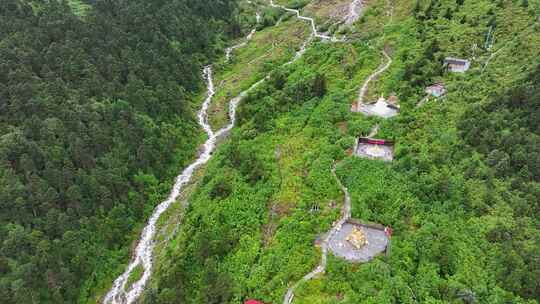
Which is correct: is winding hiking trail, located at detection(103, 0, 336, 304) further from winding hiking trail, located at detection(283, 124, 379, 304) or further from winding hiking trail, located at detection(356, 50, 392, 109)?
winding hiking trail, located at detection(356, 50, 392, 109)

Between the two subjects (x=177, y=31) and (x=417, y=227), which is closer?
(x=417, y=227)

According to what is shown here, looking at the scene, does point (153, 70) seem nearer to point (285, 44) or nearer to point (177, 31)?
point (177, 31)

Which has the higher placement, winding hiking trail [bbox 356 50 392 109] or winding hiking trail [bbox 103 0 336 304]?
winding hiking trail [bbox 356 50 392 109]

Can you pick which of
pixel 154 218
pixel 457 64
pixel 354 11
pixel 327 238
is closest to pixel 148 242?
pixel 154 218

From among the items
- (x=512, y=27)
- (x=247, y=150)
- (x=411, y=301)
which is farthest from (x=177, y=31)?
(x=411, y=301)

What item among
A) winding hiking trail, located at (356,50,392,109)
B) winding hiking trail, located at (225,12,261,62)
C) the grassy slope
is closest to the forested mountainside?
the grassy slope

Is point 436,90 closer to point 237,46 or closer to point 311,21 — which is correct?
point 311,21
